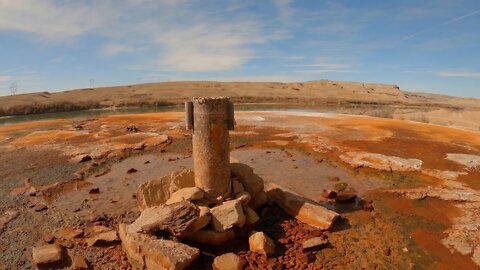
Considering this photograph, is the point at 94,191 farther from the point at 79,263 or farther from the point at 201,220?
the point at 201,220

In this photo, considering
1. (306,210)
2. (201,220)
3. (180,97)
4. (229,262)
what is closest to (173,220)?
(201,220)

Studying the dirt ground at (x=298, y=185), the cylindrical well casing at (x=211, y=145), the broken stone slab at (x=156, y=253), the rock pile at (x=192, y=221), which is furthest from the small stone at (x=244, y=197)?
the broken stone slab at (x=156, y=253)

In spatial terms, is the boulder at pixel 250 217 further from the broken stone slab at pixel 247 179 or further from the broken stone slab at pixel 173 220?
the broken stone slab at pixel 173 220

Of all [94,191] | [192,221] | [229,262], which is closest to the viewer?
[229,262]

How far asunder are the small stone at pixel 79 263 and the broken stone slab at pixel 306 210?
4.75m

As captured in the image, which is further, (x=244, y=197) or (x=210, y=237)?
(x=244, y=197)

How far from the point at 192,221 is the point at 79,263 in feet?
7.86

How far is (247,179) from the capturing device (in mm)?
8523

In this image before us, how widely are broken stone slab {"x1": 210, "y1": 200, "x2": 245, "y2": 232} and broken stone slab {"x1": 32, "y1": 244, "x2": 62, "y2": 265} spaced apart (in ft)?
10.7

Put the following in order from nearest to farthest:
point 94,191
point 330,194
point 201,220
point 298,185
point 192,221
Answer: point 192,221 → point 201,220 → point 330,194 → point 94,191 → point 298,185

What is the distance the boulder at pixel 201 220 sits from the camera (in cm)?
685

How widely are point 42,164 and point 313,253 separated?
42.6 feet

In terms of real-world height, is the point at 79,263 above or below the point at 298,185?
below

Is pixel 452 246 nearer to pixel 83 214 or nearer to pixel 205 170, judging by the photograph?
pixel 205 170
